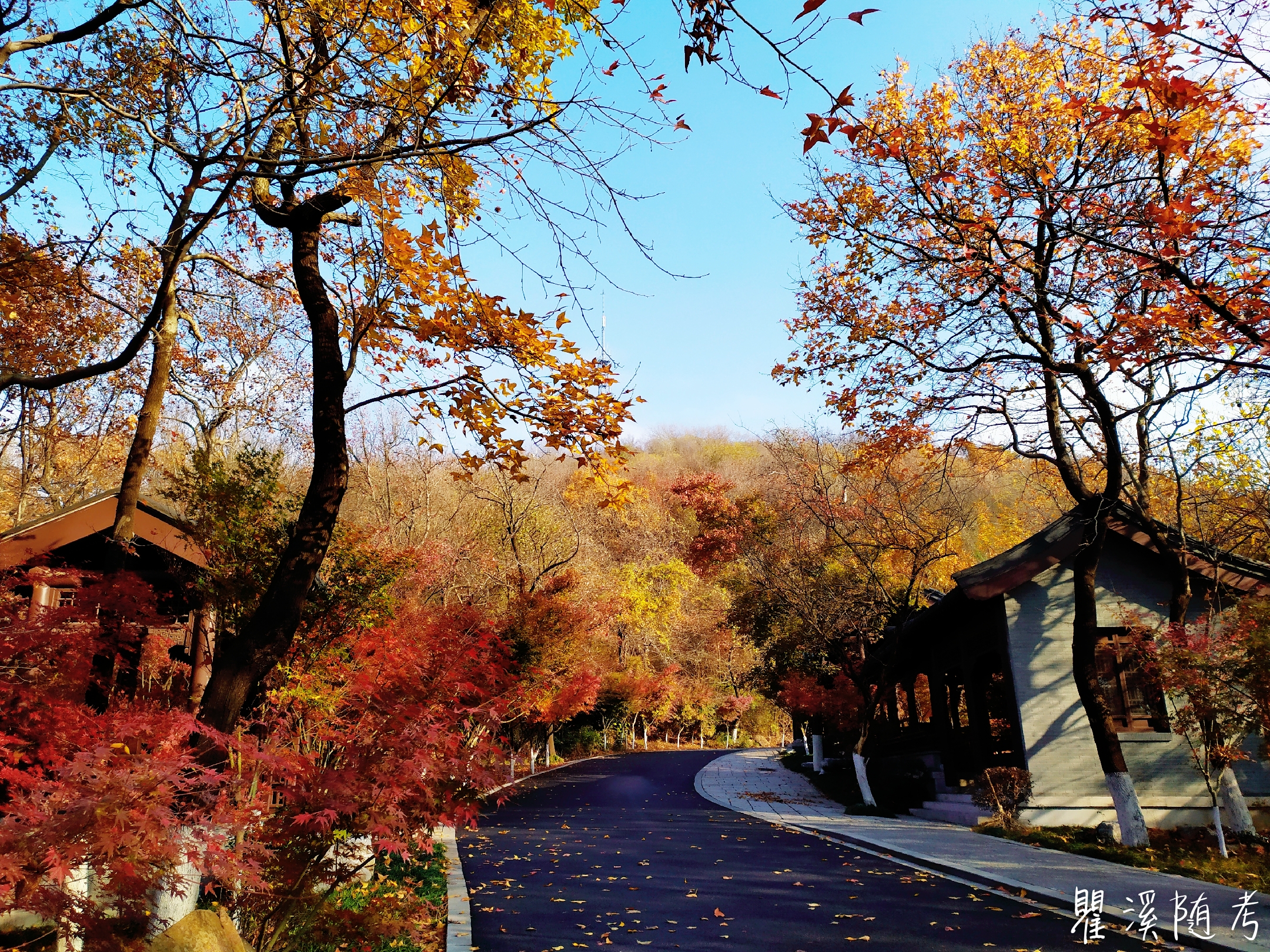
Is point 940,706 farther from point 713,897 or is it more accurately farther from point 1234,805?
point 713,897

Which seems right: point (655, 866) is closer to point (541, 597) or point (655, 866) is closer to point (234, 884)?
point (234, 884)

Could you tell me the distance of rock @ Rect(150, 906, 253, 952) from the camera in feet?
13.0

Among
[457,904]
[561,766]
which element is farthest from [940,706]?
[561,766]

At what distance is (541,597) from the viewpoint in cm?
2041

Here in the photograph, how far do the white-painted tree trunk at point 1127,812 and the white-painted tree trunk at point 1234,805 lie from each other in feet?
3.50

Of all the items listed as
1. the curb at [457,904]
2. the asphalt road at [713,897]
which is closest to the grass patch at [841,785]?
the asphalt road at [713,897]

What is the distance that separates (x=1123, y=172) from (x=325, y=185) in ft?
31.4

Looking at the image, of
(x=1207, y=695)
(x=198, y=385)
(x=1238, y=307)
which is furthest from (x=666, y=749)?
(x=1238, y=307)

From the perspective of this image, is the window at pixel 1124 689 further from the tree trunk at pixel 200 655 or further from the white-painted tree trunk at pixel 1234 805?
the tree trunk at pixel 200 655

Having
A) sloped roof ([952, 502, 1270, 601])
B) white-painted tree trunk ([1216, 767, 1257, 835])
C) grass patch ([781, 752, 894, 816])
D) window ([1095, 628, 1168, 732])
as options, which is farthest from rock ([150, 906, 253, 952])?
grass patch ([781, 752, 894, 816])

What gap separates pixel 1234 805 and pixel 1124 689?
2548 millimetres

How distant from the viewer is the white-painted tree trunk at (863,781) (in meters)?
16.1

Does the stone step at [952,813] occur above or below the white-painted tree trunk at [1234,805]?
below

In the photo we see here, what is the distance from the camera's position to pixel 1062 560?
13398 millimetres
